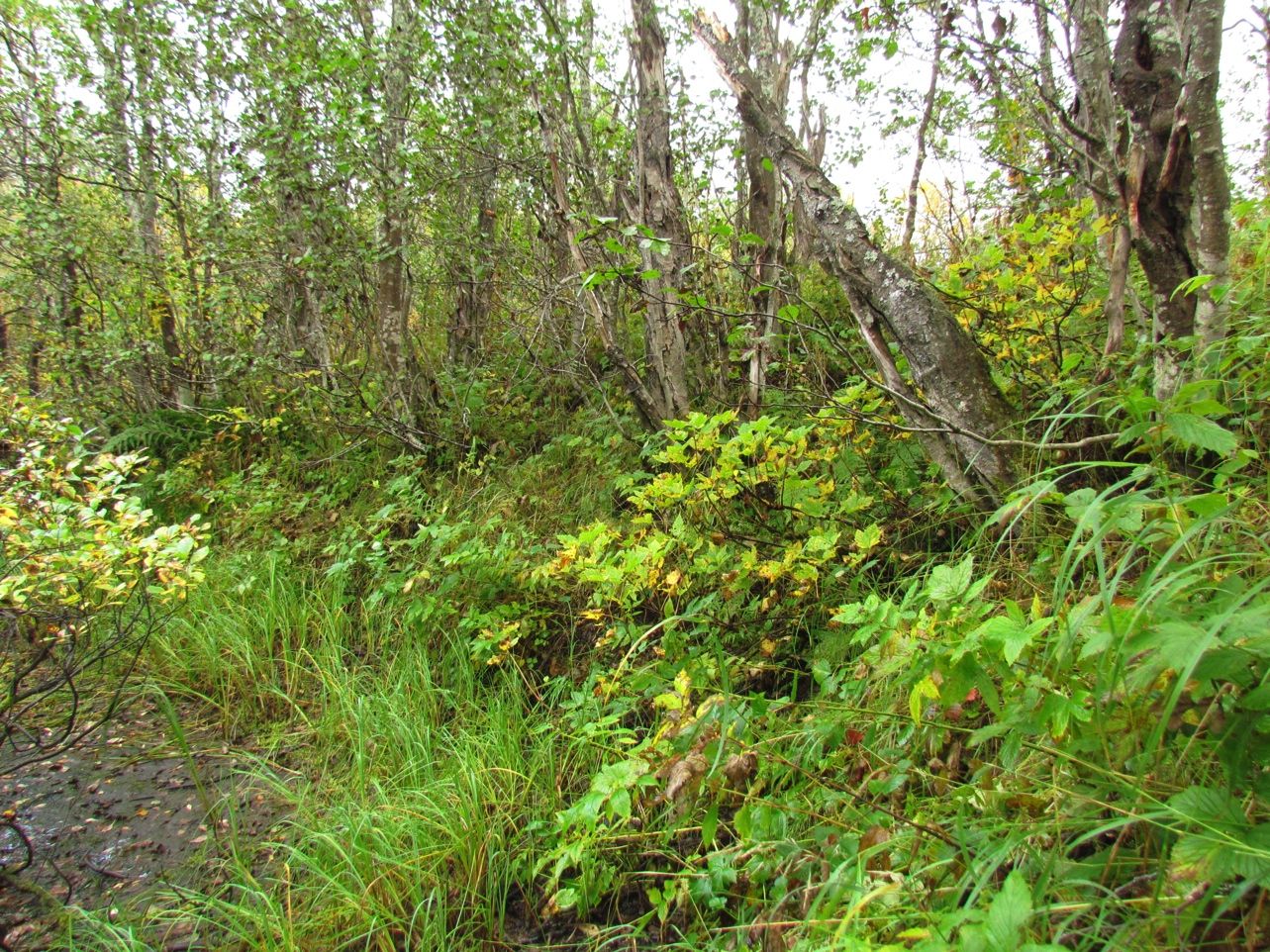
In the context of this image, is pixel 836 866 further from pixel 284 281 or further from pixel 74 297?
pixel 74 297

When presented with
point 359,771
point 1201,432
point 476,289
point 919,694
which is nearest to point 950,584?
point 919,694

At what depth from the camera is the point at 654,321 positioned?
4016mm

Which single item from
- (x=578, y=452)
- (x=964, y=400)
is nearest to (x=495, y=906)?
(x=964, y=400)

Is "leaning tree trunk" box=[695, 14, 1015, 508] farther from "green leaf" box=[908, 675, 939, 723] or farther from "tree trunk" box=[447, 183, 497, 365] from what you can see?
"tree trunk" box=[447, 183, 497, 365]

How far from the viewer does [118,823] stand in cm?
264

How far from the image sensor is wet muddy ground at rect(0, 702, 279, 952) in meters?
2.26

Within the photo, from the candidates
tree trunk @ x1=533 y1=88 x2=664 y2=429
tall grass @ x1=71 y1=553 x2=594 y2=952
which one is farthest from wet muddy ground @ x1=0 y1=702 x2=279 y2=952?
tree trunk @ x1=533 y1=88 x2=664 y2=429

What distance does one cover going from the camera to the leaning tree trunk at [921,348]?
242 centimetres

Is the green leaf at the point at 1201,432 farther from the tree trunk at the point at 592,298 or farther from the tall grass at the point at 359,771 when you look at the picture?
the tree trunk at the point at 592,298

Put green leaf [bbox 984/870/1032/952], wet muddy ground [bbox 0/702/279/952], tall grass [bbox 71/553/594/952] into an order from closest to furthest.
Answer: green leaf [bbox 984/870/1032/952], tall grass [bbox 71/553/594/952], wet muddy ground [bbox 0/702/279/952]

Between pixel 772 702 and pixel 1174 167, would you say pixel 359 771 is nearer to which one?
pixel 772 702

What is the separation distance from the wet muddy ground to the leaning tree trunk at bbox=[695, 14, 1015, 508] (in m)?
2.89

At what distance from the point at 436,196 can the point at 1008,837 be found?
5.08 metres

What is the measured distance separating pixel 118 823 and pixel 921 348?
364 cm
